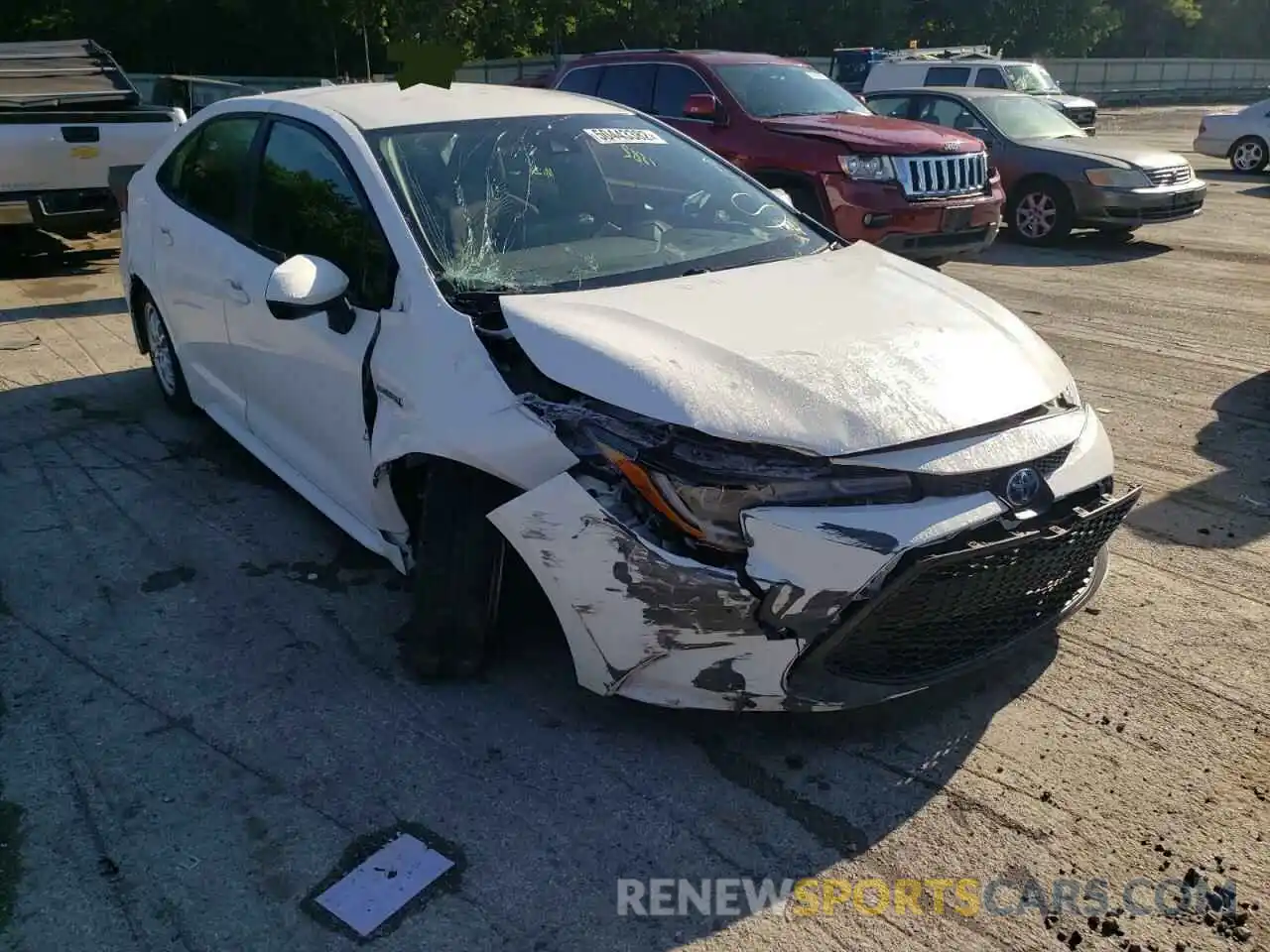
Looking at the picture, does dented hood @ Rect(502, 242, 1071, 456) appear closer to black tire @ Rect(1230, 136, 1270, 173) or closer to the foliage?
the foliage

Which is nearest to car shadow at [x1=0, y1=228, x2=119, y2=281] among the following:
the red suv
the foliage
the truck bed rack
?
the truck bed rack

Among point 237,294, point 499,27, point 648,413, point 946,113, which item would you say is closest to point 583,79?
point 946,113

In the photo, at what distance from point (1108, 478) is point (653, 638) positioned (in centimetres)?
142

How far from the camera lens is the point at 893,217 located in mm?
8680

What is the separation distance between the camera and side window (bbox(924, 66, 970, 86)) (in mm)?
17172

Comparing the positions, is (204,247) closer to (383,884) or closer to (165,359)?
(165,359)

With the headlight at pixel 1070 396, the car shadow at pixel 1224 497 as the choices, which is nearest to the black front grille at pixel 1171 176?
the car shadow at pixel 1224 497

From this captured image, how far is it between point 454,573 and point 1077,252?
31.8 feet

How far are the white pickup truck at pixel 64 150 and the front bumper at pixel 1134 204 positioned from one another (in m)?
8.49

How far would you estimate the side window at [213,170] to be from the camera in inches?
180

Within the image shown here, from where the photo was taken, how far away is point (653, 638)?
9.21ft

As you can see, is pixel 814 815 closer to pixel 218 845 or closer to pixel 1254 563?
pixel 218 845

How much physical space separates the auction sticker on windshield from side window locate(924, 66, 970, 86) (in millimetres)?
14344

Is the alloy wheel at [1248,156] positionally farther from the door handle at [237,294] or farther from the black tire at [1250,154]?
the door handle at [237,294]
